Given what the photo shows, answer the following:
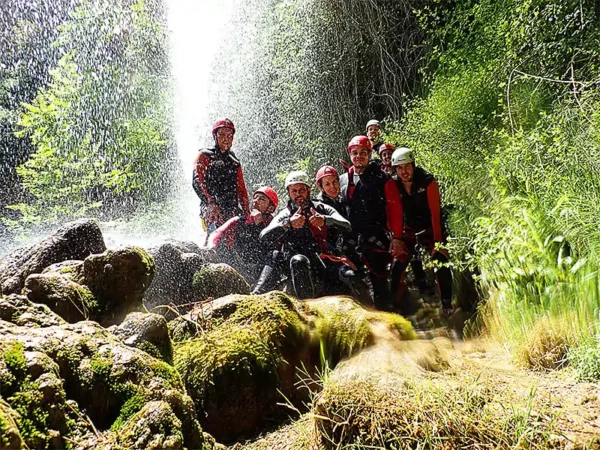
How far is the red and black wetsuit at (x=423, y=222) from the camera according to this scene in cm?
564

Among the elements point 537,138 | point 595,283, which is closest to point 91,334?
point 595,283

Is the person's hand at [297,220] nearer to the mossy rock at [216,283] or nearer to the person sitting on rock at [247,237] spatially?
the mossy rock at [216,283]

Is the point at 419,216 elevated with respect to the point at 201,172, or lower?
lower

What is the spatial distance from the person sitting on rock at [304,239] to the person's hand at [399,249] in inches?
24.2

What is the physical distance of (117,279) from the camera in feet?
11.4

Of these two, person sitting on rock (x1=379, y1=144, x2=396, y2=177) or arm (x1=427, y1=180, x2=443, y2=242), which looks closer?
arm (x1=427, y1=180, x2=443, y2=242)

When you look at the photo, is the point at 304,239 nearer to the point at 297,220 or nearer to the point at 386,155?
the point at 297,220

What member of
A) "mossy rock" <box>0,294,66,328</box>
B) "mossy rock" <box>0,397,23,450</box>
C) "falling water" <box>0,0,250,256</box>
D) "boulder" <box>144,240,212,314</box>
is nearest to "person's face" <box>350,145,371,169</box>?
"boulder" <box>144,240,212,314</box>

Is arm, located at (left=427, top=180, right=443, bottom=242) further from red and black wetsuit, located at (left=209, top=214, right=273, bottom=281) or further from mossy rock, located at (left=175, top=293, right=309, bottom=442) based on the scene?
mossy rock, located at (left=175, top=293, right=309, bottom=442)

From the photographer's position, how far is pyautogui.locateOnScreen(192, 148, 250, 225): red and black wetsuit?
724 centimetres

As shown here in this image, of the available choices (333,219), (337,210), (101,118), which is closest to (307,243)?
(333,219)

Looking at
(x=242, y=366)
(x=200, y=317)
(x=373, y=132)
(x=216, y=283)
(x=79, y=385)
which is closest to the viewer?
(x=79, y=385)

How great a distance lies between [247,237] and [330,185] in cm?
153

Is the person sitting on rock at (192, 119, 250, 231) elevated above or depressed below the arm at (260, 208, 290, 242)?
above
